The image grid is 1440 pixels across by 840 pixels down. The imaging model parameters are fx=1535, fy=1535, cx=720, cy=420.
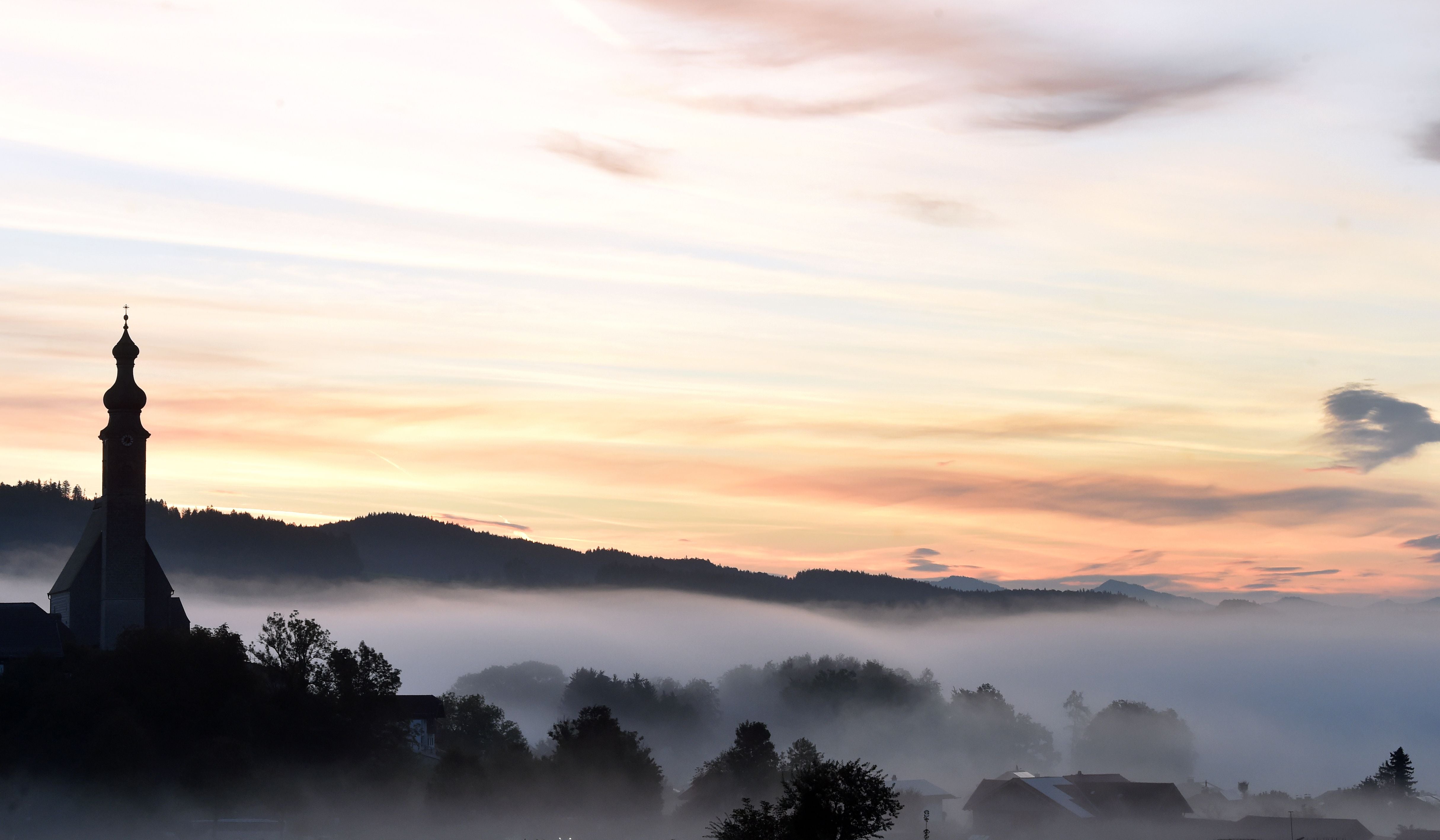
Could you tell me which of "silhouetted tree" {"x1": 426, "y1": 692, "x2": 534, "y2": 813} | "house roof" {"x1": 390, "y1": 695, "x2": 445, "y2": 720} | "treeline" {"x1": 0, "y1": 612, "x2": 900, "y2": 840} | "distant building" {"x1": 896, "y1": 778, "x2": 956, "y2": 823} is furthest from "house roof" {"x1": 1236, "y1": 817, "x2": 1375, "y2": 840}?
"house roof" {"x1": 390, "y1": 695, "x2": 445, "y2": 720}

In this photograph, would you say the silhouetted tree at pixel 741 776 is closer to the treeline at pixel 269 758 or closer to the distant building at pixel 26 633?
the treeline at pixel 269 758

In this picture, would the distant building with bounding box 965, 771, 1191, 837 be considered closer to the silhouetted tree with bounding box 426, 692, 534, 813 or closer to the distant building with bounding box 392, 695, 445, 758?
the silhouetted tree with bounding box 426, 692, 534, 813

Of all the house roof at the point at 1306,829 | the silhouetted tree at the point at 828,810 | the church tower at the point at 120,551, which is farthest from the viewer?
the house roof at the point at 1306,829

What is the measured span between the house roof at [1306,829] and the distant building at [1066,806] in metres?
11.9

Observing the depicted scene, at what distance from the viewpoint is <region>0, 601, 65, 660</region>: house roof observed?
4628 inches

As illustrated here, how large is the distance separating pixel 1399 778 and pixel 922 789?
55565 millimetres

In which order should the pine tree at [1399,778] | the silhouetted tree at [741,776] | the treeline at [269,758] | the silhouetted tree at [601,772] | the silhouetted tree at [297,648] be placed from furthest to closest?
1. the pine tree at [1399,778]
2. the silhouetted tree at [741,776]
3. the silhouetted tree at [601,772]
4. the silhouetted tree at [297,648]
5. the treeline at [269,758]

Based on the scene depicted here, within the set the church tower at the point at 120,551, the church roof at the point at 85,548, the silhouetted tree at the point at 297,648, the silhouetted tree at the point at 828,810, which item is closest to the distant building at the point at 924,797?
the silhouetted tree at the point at 297,648

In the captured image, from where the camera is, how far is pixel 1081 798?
515ft

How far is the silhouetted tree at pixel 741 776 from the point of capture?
133000mm

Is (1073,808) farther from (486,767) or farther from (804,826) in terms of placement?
(804,826)

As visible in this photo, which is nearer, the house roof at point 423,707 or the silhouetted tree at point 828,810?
the silhouetted tree at point 828,810

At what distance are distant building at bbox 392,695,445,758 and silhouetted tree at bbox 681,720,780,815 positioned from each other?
25.4 metres

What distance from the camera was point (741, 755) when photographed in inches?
5325
